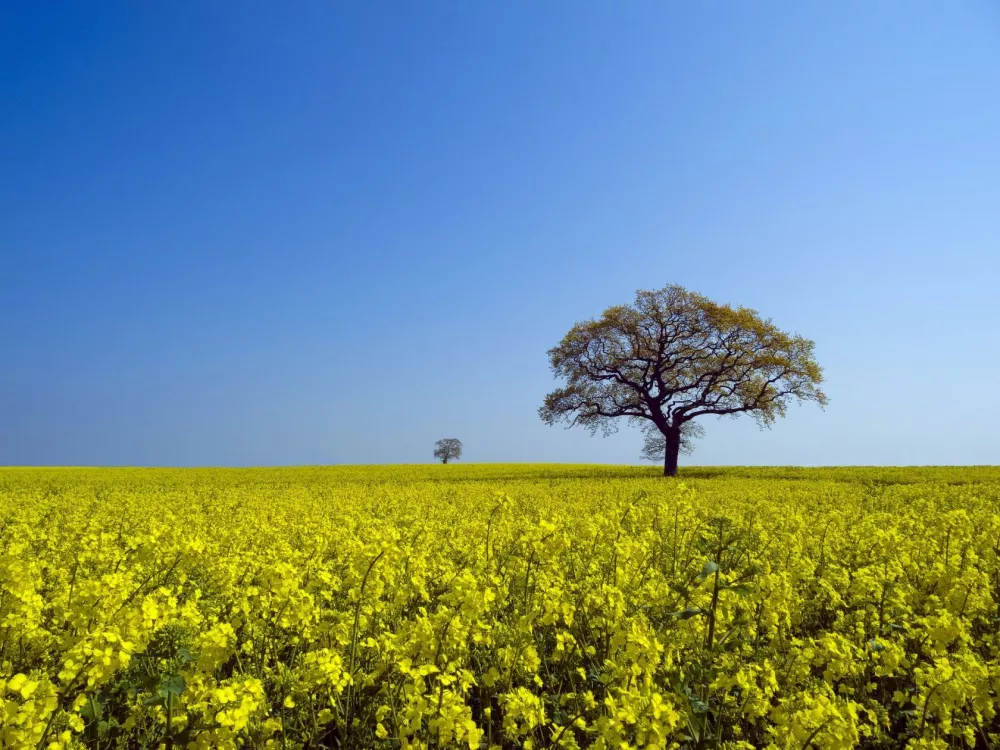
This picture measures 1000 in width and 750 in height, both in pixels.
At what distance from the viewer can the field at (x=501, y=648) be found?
3.10 metres

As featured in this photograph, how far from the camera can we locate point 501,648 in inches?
162

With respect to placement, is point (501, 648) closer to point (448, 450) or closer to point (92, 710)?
point (92, 710)

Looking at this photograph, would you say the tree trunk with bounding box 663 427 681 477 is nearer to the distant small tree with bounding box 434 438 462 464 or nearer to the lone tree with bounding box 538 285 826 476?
the lone tree with bounding box 538 285 826 476

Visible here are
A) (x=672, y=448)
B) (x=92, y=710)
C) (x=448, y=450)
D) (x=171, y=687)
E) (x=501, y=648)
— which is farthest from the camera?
(x=448, y=450)

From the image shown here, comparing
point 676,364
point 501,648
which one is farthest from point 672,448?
point 501,648

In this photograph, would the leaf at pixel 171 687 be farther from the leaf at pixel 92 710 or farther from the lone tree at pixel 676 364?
the lone tree at pixel 676 364

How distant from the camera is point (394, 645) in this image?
3553 mm

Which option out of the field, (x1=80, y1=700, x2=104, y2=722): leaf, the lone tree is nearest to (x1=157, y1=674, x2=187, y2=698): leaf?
the field

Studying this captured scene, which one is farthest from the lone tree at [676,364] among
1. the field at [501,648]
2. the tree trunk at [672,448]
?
the field at [501,648]

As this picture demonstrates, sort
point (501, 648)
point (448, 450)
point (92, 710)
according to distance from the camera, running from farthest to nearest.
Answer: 1. point (448, 450)
2. point (501, 648)
3. point (92, 710)

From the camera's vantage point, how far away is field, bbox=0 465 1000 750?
3096mm

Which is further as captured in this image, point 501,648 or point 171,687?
point 501,648

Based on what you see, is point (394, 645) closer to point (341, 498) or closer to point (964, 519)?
point (964, 519)

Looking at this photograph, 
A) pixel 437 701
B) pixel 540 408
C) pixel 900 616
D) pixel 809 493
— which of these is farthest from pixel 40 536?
pixel 540 408
